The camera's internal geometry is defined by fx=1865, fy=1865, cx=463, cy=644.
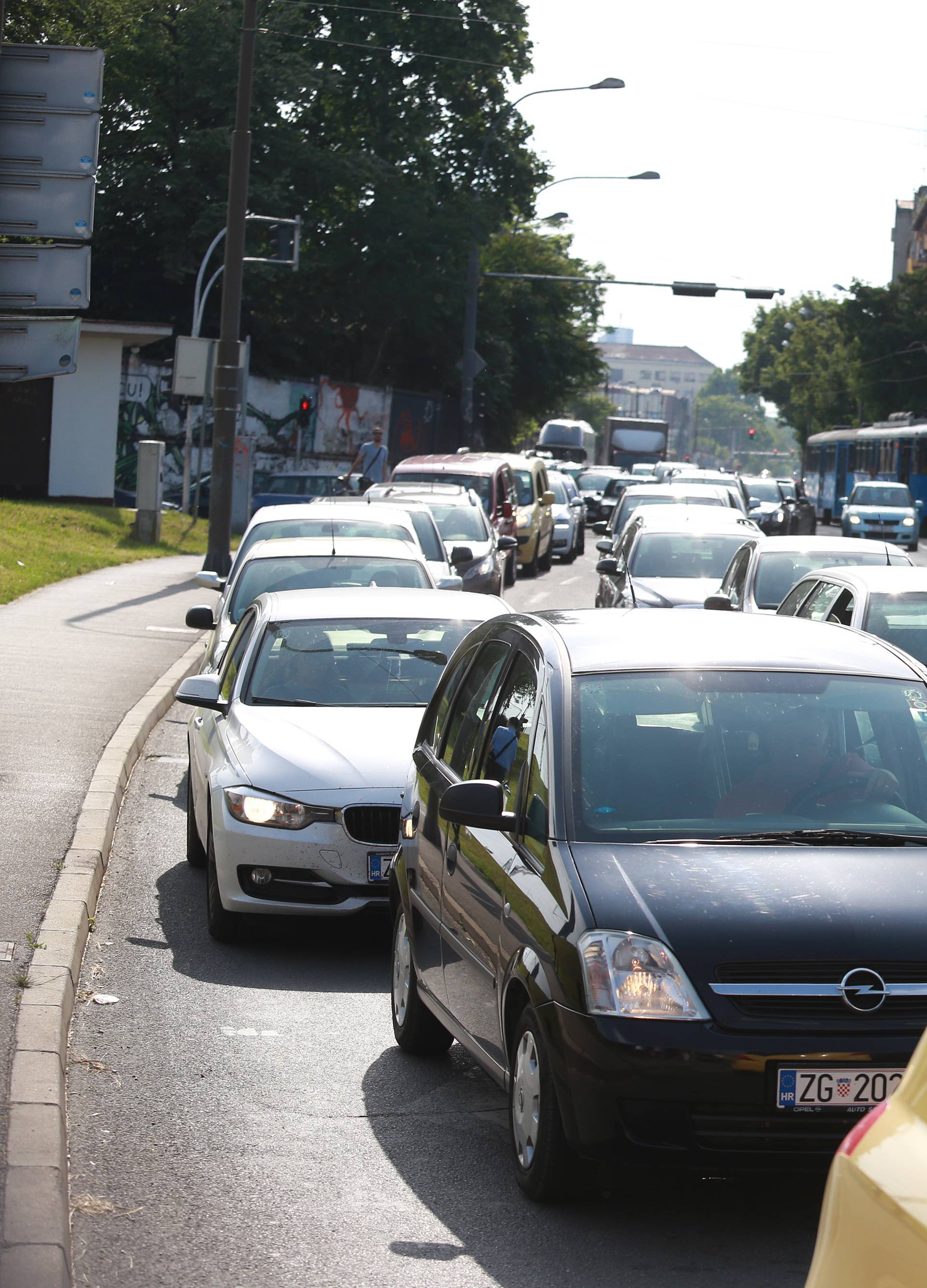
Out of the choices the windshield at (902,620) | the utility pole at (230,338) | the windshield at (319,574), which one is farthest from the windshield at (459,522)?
the windshield at (902,620)

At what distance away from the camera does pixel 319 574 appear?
1223 cm

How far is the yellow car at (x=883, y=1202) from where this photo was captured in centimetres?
214

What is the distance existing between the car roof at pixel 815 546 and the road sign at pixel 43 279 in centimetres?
997

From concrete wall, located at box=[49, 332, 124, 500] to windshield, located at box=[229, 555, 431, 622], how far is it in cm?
2140

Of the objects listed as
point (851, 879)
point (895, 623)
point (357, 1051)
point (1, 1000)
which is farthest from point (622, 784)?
point (895, 623)

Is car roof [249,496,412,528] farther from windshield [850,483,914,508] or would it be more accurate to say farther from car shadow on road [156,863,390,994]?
windshield [850,483,914,508]

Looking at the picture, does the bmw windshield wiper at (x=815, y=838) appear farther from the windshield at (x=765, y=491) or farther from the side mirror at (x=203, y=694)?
the windshield at (x=765, y=491)

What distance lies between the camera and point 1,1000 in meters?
6.08

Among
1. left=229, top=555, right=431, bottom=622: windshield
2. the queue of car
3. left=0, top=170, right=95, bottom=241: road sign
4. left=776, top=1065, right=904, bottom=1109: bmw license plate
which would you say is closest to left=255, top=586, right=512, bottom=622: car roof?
the queue of car

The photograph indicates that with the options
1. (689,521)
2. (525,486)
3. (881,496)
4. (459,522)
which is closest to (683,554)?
(689,521)

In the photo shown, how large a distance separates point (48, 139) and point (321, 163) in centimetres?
3894

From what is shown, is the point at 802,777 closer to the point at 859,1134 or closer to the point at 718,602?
the point at 859,1134

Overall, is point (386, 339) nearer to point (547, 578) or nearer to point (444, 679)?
point (547, 578)

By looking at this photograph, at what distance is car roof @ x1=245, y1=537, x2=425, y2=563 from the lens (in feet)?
40.7
